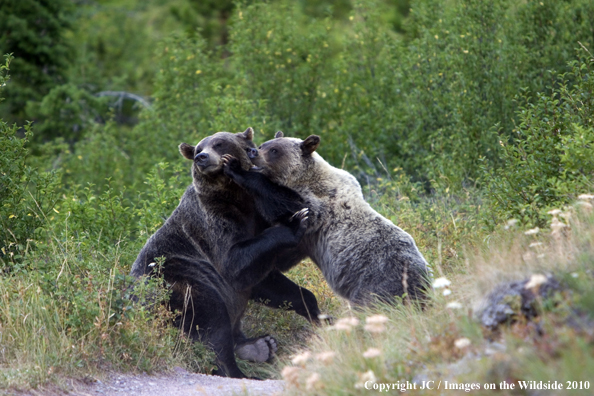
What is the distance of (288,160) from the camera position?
693 cm

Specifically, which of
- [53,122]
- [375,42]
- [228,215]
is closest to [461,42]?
[375,42]

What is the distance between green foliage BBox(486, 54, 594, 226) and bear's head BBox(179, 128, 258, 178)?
109 inches

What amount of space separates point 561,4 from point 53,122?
1267 centimetres

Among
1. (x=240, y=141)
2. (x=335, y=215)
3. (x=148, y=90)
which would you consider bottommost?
(x=148, y=90)

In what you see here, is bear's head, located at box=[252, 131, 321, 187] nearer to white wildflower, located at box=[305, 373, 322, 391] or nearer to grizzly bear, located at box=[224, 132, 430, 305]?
grizzly bear, located at box=[224, 132, 430, 305]

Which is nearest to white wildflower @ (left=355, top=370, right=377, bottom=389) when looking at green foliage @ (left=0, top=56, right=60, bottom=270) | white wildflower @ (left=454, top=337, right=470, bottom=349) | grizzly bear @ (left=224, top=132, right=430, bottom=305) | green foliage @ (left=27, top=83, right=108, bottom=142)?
white wildflower @ (left=454, top=337, right=470, bottom=349)

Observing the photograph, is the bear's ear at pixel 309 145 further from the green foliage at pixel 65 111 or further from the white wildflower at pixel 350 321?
the green foliage at pixel 65 111

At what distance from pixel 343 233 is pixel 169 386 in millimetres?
2145

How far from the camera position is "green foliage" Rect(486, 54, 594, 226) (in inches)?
233

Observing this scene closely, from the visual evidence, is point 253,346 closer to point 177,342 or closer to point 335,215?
point 177,342

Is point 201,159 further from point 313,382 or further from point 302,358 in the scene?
point 313,382

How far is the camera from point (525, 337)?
11.8 ft

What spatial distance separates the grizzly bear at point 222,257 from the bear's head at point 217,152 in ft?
0.03

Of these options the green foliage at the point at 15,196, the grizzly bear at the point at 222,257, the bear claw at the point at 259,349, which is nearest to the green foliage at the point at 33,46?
the green foliage at the point at 15,196
